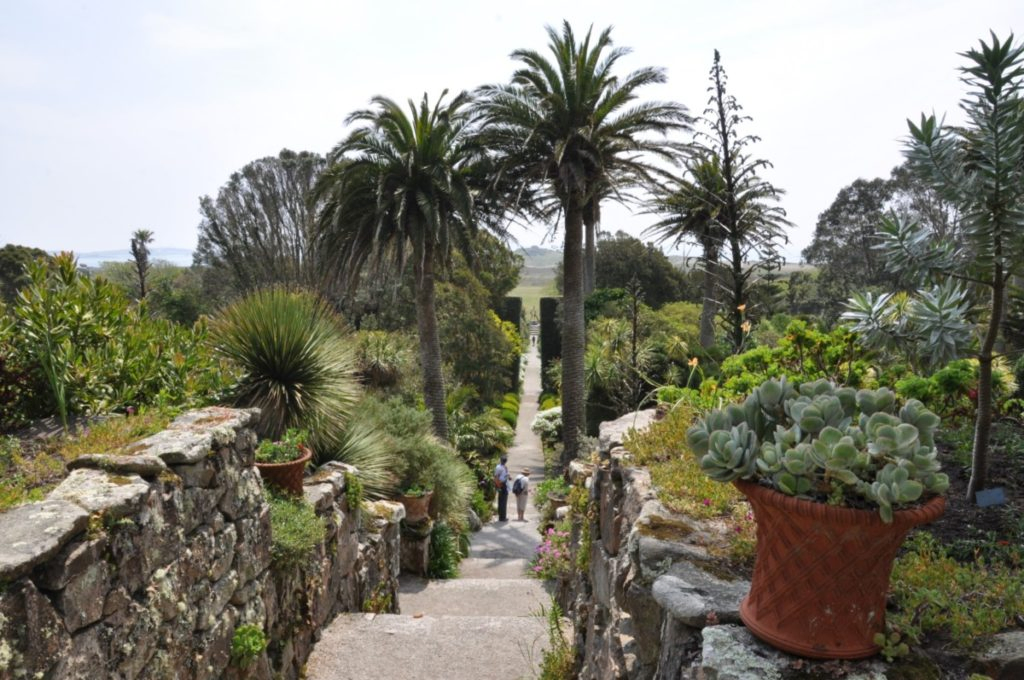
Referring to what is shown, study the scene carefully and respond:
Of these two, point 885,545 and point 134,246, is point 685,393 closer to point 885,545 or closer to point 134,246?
point 885,545

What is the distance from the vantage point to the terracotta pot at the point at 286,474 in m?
6.50

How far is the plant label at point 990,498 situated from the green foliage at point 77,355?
5629 mm

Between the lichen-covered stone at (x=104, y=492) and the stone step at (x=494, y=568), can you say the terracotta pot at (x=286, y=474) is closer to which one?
the lichen-covered stone at (x=104, y=492)

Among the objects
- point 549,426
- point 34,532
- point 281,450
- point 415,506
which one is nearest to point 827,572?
point 34,532

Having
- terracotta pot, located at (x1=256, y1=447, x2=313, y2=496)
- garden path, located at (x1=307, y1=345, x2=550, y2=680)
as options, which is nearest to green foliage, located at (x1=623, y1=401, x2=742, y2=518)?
garden path, located at (x1=307, y1=345, x2=550, y2=680)

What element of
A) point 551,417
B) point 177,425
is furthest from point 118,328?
point 551,417

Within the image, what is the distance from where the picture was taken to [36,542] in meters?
3.06

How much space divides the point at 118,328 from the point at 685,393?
4974 millimetres

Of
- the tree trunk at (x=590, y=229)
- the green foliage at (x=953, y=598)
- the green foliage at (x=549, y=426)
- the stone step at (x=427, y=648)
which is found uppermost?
the tree trunk at (x=590, y=229)

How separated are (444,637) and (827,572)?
5.60 m

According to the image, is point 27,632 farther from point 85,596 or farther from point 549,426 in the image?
point 549,426

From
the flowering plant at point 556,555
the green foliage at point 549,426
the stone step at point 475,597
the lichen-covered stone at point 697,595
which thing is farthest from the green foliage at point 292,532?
the green foliage at point 549,426

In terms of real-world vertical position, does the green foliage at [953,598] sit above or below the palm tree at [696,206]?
below

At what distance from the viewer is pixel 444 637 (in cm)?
706
